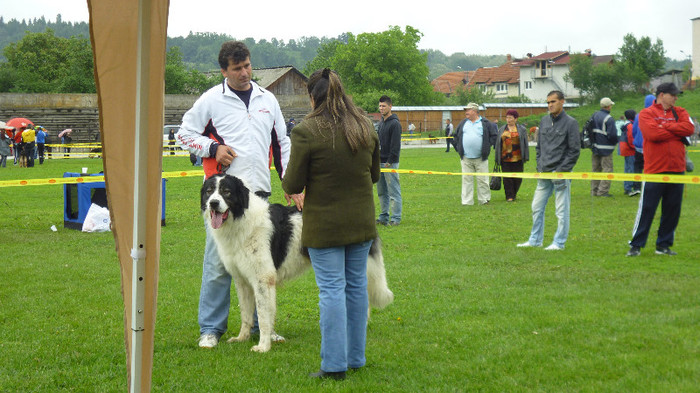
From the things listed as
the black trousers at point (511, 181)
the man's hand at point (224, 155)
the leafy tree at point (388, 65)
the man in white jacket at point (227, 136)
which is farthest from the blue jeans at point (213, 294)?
the leafy tree at point (388, 65)

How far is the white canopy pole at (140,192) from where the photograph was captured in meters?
2.59

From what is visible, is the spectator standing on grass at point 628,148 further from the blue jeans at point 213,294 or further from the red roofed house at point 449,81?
the red roofed house at point 449,81

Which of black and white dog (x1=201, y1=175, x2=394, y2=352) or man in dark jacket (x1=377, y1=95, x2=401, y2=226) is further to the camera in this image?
man in dark jacket (x1=377, y1=95, x2=401, y2=226)

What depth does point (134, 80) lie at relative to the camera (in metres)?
2.62

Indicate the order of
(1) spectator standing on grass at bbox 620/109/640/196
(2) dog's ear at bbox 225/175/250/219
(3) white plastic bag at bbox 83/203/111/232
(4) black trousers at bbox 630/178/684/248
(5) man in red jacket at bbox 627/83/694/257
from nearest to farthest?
(2) dog's ear at bbox 225/175/250/219, (5) man in red jacket at bbox 627/83/694/257, (4) black trousers at bbox 630/178/684/248, (3) white plastic bag at bbox 83/203/111/232, (1) spectator standing on grass at bbox 620/109/640/196

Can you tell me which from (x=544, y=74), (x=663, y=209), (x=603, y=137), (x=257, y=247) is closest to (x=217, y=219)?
(x=257, y=247)

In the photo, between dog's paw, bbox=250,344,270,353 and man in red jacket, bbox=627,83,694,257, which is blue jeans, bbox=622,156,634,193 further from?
dog's paw, bbox=250,344,270,353

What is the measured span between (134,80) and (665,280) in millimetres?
6580

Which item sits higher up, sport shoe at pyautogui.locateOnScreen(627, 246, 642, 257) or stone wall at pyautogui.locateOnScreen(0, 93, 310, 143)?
stone wall at pyautogui.locateOnScreen(0, 93, 310, 143)

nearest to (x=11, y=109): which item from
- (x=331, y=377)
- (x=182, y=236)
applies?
(x=182, y=236)

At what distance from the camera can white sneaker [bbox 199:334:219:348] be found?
214 inches

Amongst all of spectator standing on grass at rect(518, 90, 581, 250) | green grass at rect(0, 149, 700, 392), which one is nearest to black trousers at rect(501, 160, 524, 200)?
green grass at rect(0, 149, 700, 392)

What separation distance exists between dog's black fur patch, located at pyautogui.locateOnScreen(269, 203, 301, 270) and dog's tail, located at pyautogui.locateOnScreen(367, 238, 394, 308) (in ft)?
2.33

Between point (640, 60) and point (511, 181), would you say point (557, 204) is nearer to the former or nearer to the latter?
point (511, 181)
